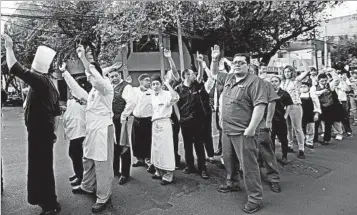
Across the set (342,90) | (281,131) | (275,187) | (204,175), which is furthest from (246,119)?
(342,90)

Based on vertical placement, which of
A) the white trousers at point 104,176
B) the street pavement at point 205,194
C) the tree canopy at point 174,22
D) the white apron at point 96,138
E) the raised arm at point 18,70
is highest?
the tree canopy at point 174,22

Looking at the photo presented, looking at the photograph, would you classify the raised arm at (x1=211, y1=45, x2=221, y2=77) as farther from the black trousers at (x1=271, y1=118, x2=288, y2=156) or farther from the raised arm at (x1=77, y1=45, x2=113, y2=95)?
the black trousers at (x1=271, y1=118, x2=288, y2=156)

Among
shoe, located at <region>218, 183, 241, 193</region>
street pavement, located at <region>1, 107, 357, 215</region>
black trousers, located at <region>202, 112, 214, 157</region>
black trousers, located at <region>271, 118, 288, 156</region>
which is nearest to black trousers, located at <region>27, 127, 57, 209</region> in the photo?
street pavement, located at <region>1, 107, 357, 215</region>

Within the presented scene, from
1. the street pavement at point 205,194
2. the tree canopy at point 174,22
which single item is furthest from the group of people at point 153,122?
the tree canopy at point 174,22

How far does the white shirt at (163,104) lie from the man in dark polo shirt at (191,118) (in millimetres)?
293

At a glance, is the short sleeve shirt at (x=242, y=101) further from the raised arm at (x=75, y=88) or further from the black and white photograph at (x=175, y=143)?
the raised arm at (x=75, y=88)

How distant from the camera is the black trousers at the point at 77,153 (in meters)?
4.13

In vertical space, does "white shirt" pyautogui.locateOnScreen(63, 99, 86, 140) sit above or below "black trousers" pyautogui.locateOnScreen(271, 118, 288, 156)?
above

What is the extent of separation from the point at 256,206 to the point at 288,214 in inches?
13.5

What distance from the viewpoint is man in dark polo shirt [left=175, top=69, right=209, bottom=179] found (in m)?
4.87

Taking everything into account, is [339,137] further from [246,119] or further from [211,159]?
[246,119]

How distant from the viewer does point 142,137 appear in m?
5.10

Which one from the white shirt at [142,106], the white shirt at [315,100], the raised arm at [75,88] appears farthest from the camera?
the white shirt at [315,100]

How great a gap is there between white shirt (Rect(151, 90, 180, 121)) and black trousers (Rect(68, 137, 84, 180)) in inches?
43.6
